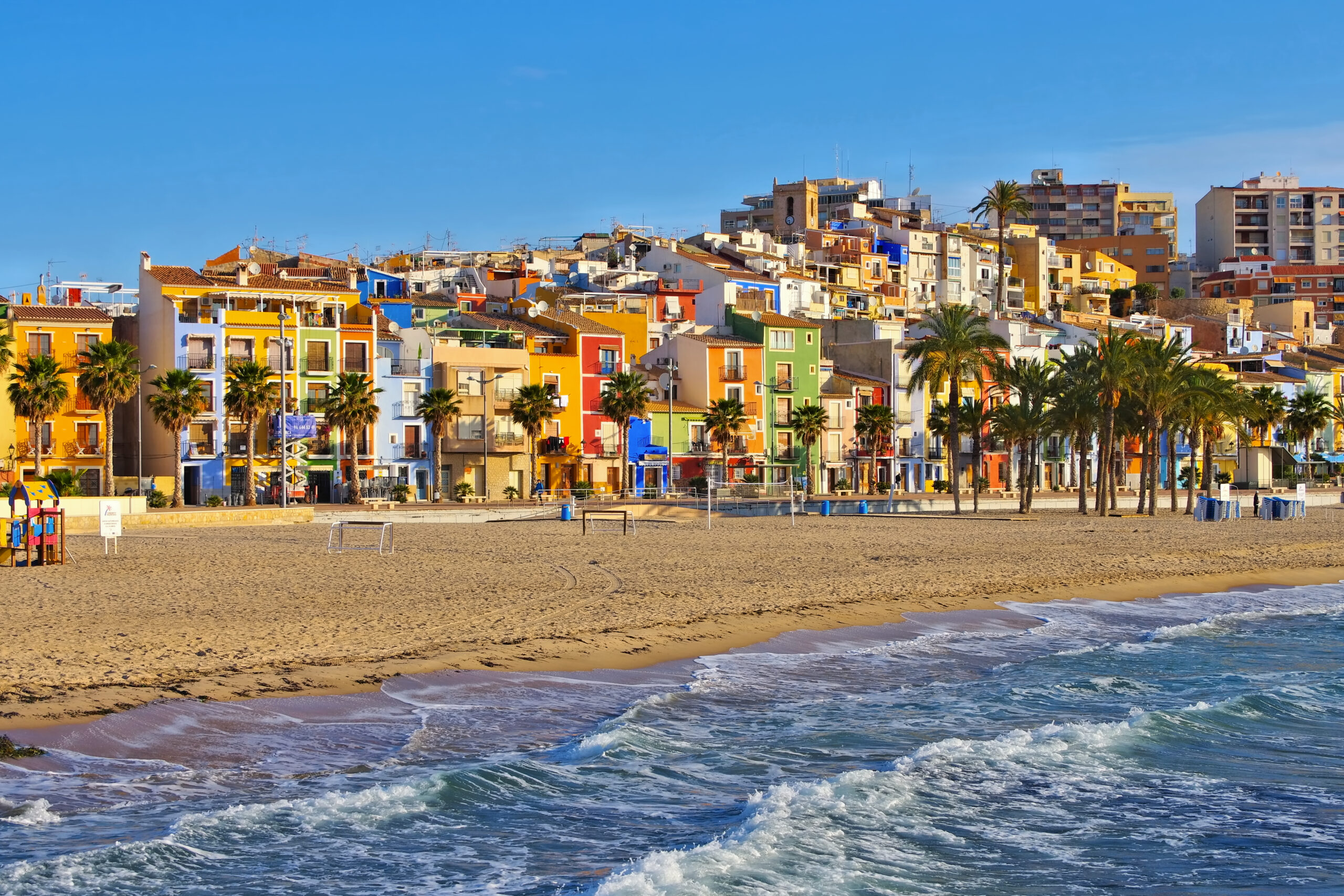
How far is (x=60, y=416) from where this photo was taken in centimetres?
5722

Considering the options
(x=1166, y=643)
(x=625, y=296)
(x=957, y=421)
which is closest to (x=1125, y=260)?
(x=625, y=296)

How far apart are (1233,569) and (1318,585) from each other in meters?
2.50

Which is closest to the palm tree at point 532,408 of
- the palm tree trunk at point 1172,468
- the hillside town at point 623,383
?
the hillside town at point 623,383

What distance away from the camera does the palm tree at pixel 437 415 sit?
60844 mm

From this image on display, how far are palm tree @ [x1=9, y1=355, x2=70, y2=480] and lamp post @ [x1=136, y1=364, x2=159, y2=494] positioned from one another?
12.1 feet

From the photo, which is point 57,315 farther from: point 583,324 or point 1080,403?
point 1080,403

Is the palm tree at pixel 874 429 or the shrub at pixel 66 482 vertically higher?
the palm tree at pixel 874 429

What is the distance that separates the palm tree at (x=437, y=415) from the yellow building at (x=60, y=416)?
12.9m

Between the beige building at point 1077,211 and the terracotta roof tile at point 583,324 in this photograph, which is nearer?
the terracotta roof tile at point 583,324

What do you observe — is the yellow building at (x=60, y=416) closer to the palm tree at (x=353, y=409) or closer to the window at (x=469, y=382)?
the palm tree at (x=353, y=409)

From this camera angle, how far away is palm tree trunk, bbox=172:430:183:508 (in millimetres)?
52812

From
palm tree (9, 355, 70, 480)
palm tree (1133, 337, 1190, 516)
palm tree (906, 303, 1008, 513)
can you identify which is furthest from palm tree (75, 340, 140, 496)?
palm tree (1133, 337, 1190, 516)

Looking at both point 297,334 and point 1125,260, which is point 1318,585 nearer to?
point 297,334

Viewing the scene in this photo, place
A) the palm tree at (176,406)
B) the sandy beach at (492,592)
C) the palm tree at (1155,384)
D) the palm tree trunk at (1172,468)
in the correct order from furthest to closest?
the palm tree trunk at (1172,468) → the palm tree at (176,406) → the palm tree at (1155,384) → the sandy beach at (492,592)
